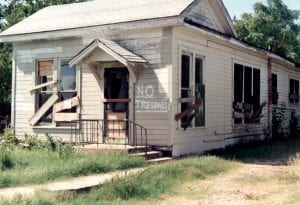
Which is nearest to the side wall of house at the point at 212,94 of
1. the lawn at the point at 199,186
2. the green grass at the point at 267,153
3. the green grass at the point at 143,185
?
the green grass at the point at 267,153

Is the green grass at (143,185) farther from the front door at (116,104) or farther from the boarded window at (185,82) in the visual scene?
the front door at (116,104)

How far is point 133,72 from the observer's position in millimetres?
13258

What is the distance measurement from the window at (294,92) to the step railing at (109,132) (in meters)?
13.8

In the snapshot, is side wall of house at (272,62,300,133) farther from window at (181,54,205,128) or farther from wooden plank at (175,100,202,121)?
wooden plank at (175,100,202,121)

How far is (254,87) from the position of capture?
19.4 metres

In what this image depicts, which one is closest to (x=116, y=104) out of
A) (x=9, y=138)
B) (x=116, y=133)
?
(x=116, y=133)

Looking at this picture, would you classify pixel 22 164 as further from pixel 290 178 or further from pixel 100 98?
pixel 290 178

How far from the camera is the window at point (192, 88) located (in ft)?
45.5

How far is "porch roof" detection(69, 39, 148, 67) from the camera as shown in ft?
41.8

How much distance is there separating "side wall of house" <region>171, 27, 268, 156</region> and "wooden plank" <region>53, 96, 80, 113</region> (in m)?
3.26

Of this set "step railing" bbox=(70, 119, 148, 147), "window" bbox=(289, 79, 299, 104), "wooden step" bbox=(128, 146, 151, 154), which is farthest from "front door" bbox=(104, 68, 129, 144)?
"window" bbox=(289, 79, 299, 104)

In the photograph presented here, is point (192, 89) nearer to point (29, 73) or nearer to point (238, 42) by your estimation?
point (238, 42)

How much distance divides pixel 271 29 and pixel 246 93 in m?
17.7

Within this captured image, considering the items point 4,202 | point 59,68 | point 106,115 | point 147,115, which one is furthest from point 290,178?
point 59,68
